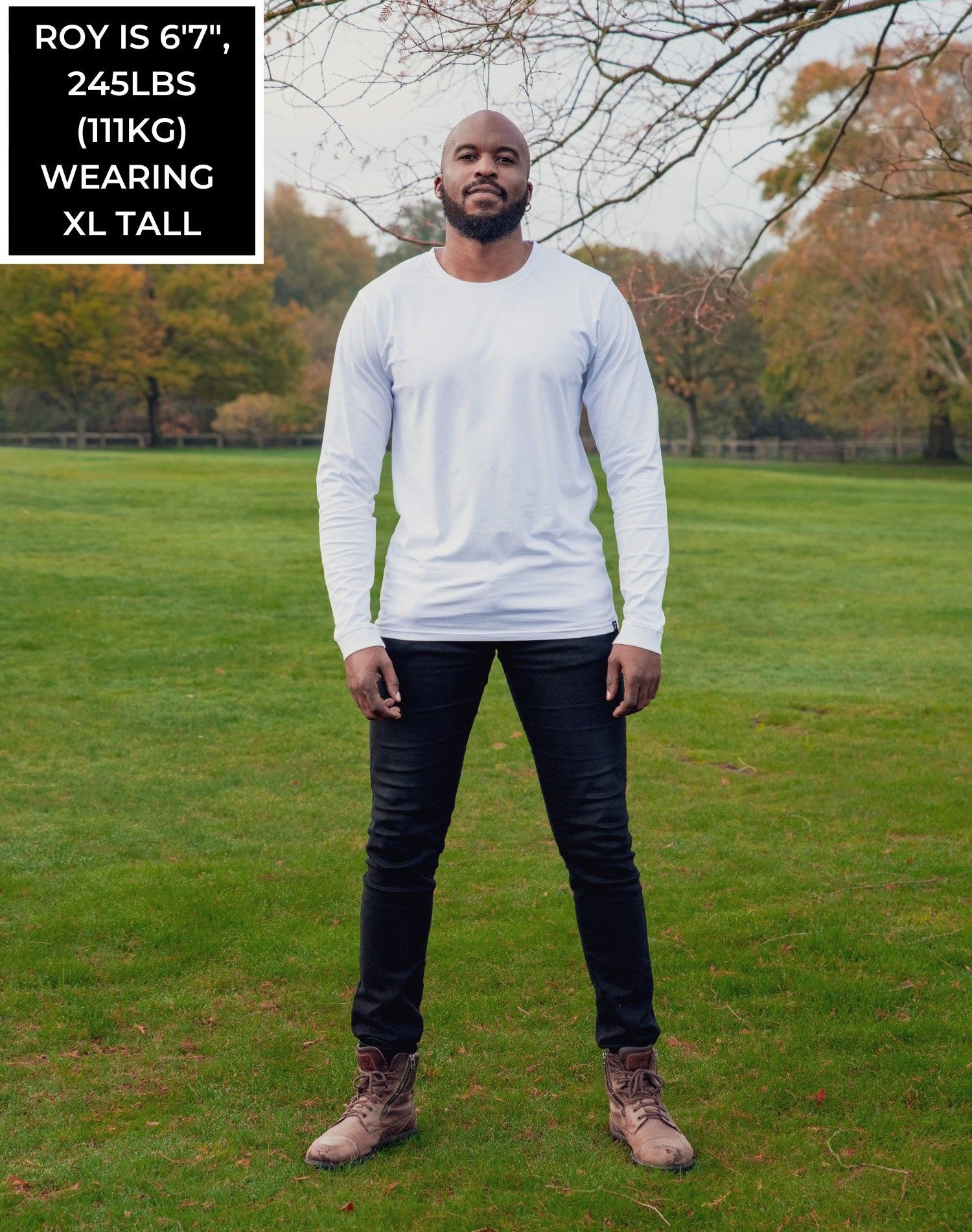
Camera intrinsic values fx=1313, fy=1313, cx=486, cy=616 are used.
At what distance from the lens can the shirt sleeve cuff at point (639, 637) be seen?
2865 millimetres

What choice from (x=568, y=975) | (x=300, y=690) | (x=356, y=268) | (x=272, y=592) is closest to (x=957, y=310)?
(x=272, y=592)

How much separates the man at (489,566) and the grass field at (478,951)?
263mm

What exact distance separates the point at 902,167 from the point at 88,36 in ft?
15.3

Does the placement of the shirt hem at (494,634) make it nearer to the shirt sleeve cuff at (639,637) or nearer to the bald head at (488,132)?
the shirt sleeve cuff at (639,637)

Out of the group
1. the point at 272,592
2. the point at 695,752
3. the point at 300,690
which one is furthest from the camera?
the point at 272,592

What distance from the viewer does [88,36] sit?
7.64 m

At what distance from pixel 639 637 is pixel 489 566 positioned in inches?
14.2

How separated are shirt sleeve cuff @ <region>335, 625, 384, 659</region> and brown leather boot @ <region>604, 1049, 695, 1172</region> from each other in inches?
44.4

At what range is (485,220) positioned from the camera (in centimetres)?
285

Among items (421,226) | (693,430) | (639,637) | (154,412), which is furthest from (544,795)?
(693,430)

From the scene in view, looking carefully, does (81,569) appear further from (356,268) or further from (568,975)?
(356,268)

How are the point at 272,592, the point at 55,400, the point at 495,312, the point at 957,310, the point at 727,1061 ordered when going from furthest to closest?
the point at 55,400 < the point at 957,310 < the point at 272,592 < the point at 727,1061 < the point at 495,312

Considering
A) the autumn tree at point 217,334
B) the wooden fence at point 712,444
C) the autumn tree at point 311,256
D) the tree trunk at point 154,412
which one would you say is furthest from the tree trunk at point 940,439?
the autumn tree at point 311,256

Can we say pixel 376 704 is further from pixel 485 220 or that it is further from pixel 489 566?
pixel 485 220
